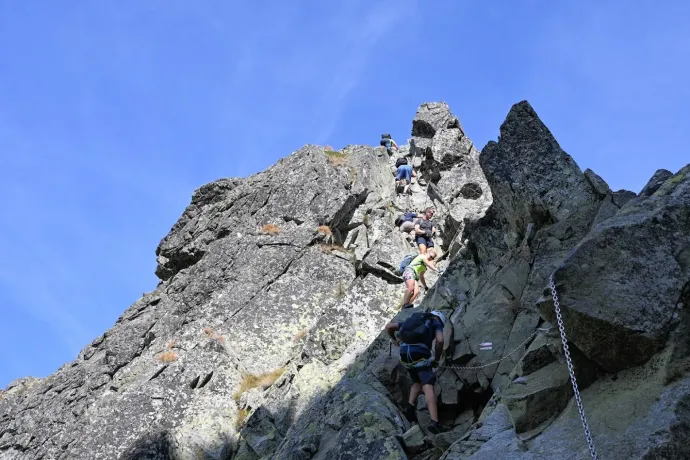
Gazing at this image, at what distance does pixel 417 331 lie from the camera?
14.3 metres

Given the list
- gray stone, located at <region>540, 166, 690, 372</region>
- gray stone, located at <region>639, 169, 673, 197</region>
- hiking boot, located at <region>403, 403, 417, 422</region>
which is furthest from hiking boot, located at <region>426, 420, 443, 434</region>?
gray stone, located at <region>639, 169, 673, 197</region>

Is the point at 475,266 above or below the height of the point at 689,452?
above

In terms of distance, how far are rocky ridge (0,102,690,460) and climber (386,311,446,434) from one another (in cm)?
47

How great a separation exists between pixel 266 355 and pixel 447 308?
8.36 meters

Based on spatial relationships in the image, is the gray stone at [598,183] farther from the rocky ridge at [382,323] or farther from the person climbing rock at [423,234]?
the person climbing rock at [423,234]

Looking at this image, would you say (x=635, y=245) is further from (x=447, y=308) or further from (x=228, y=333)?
(x=228, y=333)

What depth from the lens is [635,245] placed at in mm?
10320

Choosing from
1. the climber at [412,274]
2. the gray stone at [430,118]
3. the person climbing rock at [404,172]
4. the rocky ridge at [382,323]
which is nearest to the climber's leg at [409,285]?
the climber at [412,274]

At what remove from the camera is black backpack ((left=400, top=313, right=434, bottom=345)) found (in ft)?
46.9

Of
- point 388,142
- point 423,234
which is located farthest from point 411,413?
point 388,142

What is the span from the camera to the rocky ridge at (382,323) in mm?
9883

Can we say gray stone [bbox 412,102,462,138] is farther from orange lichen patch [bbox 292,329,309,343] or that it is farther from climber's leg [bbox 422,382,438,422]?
climber's leg [bbox 422,382,438,422]

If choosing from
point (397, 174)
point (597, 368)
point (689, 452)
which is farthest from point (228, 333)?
point (689, 452)

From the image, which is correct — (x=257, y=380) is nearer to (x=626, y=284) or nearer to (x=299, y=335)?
(x=299, y=335)
